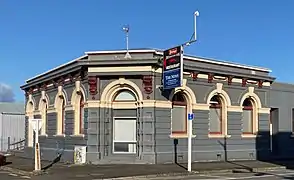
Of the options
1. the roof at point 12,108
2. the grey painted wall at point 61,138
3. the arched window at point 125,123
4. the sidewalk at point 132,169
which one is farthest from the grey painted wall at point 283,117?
the roof at point 12,108

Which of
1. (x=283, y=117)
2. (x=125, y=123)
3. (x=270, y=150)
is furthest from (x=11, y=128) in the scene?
(x=283, y=117)

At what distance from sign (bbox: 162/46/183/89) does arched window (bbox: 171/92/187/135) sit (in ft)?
7.88

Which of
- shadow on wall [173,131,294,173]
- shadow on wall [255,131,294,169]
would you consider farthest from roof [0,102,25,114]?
shadow on wall [255,131,294,169]

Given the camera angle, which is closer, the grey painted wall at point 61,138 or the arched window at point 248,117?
the grey painted wall at point 61,138

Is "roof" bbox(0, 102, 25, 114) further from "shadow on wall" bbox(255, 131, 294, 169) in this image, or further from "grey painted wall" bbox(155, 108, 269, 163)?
"shadow on wall" bbox(255, 131, 294, 169)

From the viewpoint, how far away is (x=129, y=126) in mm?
27094

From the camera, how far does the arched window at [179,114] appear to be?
27.8 m

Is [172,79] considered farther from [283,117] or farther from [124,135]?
[283,117]

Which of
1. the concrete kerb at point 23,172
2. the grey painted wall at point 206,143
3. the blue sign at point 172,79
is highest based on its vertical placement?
the blue sign at point 172,79

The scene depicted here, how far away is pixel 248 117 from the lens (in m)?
32.0

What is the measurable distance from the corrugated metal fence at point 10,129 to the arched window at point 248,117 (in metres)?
24.4

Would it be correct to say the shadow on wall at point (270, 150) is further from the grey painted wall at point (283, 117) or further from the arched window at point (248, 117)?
the arched window at point (248, 117)

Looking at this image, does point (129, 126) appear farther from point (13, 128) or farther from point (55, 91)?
point (13, 128)

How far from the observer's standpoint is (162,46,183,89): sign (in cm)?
2434
